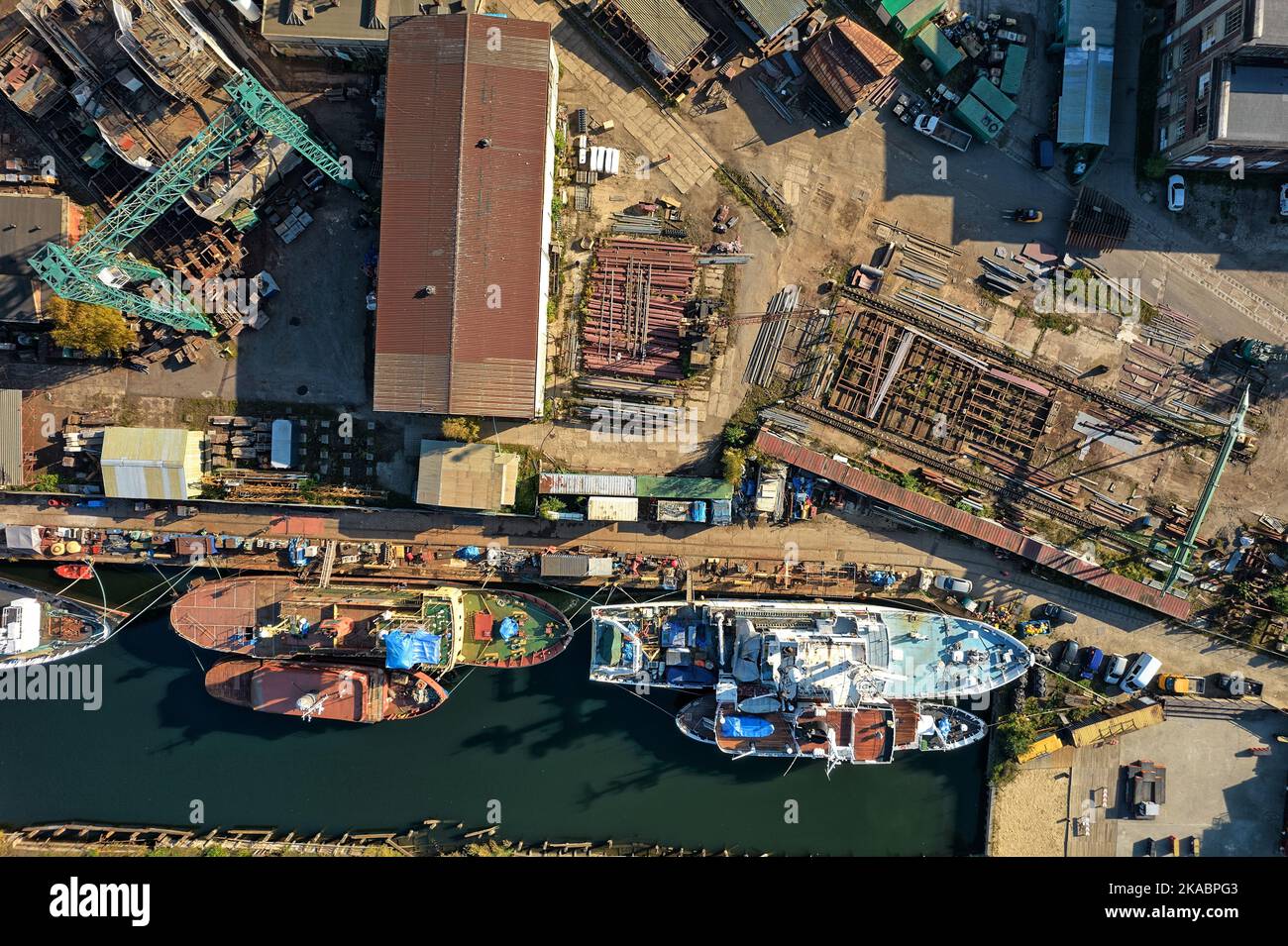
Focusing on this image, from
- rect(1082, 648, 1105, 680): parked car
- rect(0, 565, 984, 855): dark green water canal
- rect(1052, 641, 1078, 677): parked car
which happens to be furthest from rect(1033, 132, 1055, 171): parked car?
rect(0, 565, 984, 855): dark green water canal

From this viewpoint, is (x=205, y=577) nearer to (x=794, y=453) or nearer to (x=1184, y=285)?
(x=794, y=453)

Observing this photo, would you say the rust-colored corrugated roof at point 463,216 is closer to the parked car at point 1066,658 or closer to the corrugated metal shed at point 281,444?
the corrugated metal shed at point 281,444

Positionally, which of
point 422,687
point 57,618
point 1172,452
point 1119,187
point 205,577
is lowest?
point 422,687

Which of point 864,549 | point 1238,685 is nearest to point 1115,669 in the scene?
point 1238,685

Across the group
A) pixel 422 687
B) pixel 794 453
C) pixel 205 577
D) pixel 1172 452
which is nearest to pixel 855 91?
pixel 794 453

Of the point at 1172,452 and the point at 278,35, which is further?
the point at 1172,452

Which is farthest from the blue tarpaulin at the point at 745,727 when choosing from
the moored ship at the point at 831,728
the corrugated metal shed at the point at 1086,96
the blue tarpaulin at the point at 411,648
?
the corrugated metal shed at the point at 1086,96

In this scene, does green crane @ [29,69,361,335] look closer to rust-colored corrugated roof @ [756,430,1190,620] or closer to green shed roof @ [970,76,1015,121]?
rust-colored corrugated roof @ [756,430,1190,620]

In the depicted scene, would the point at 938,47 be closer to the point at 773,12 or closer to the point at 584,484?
the point at 773,12
